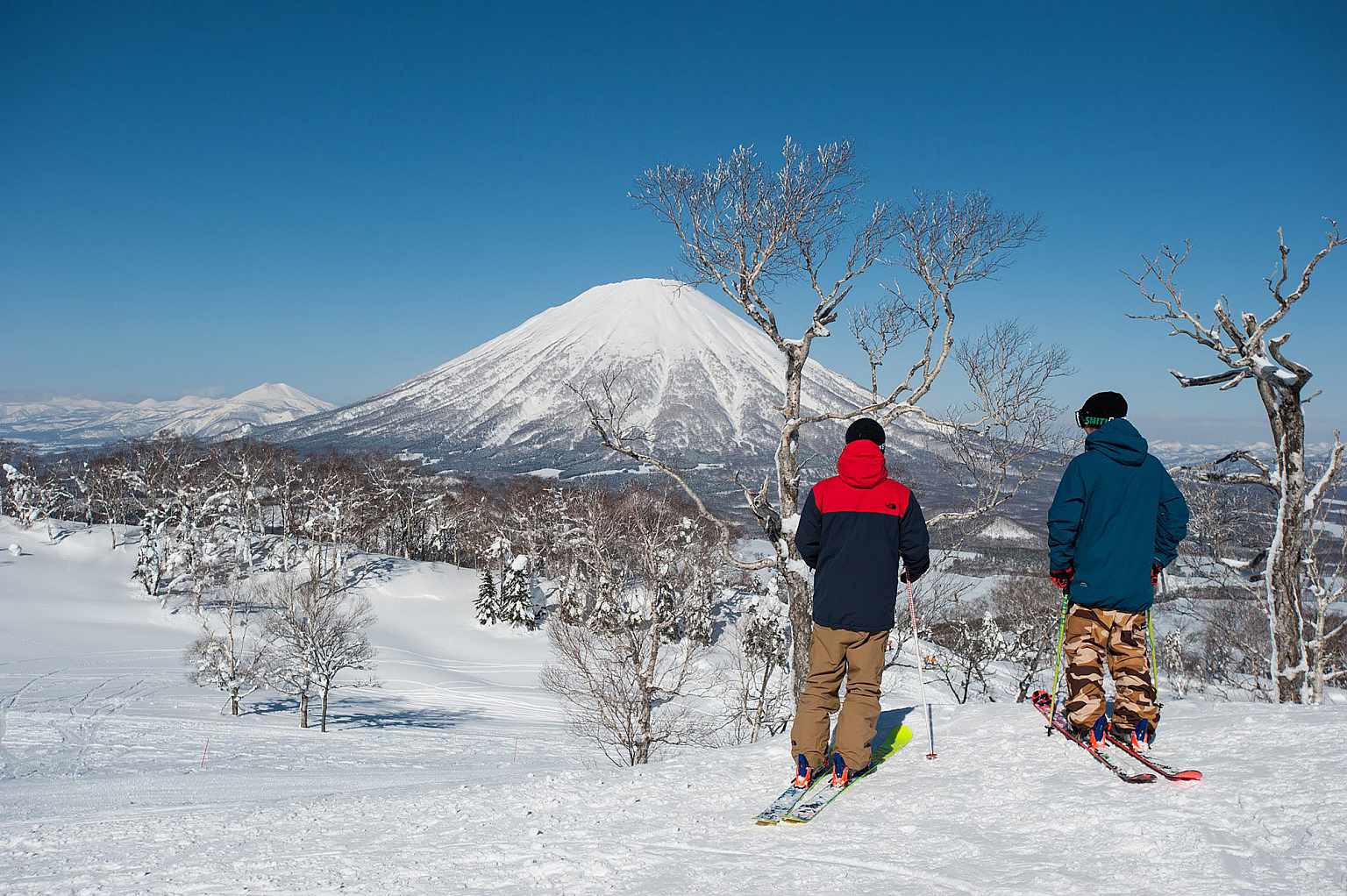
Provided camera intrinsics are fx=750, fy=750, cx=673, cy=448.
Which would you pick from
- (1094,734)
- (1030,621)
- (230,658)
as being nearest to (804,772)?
(1094,734)

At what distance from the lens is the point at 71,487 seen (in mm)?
74875

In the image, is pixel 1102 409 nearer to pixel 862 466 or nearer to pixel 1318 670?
pixel 862 466

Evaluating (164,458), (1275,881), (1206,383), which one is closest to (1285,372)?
(1206,383)

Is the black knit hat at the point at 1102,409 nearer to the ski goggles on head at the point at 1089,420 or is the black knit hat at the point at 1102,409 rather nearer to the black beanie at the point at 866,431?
the ski goggles on head at the point at 1089,420

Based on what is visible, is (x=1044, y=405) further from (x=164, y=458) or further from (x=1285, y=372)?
(x=164, y=458)

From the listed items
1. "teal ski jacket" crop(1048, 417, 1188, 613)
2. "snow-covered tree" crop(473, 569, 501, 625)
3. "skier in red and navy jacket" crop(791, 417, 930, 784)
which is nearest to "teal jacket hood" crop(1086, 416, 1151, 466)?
"teal ski jacket" crop(1048, 417, 1188, 613)

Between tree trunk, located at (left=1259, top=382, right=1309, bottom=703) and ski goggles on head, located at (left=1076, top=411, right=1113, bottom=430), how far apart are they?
5.74 metres

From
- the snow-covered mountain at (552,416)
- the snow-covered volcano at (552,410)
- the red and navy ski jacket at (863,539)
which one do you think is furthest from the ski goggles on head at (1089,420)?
the snow-covered volcano at (552,410)

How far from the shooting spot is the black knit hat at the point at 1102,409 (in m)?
4.88

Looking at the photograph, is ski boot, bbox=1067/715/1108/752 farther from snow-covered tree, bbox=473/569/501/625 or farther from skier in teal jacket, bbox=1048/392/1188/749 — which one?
snow-covered tree, bbox=473/569/501/625

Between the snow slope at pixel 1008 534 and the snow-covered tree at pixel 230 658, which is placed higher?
the snow slope at pixel 1008 534

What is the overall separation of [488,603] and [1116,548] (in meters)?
47.2

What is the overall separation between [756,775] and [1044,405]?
8004mm

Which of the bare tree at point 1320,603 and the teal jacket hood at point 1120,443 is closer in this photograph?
the teal jacket hood at point 1120,443
